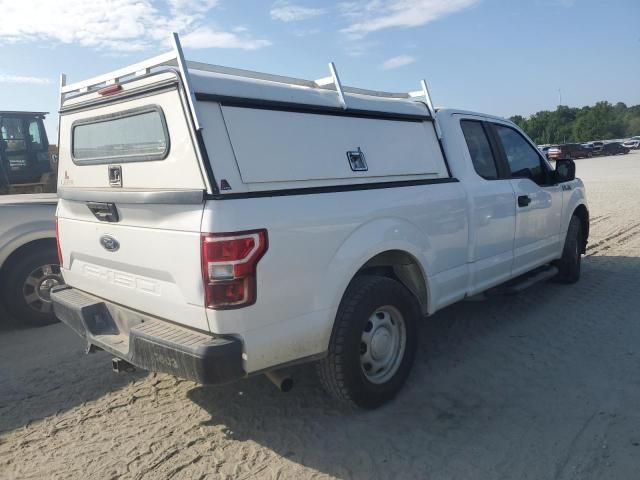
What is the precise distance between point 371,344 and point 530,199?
2572mm

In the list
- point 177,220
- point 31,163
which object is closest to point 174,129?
point 177,220

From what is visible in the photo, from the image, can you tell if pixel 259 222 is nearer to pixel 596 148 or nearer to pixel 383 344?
pixel 383 344

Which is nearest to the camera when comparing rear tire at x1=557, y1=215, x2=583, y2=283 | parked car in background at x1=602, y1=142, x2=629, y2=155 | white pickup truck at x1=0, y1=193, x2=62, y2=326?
white pickup truck at x1=0, y1=193, x2=62, y2=326

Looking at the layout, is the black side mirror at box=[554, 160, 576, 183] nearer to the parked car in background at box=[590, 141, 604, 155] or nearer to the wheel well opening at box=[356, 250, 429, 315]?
the wheel well opening at box=[356, 250, 429, 315]

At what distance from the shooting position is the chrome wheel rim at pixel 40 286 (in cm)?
511

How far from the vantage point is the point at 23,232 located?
5.07m

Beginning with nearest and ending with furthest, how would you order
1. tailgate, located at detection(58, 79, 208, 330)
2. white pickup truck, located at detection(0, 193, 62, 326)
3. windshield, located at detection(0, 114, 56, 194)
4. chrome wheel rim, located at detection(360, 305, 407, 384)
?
tailgate, located at detection(58, 79, 208, 330) < chrome wheel rim, located at detection(360, 305, 407, 384) < white pickup truck, located at detection(0, 193, 62, 326) < windshield, located at detection(0, 114, 56, 194)

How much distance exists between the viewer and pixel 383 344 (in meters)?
3.43

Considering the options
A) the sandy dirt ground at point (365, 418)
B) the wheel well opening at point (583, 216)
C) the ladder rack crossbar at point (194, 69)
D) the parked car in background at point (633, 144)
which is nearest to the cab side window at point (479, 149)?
the ladder rack crossbar at point (194, 69)

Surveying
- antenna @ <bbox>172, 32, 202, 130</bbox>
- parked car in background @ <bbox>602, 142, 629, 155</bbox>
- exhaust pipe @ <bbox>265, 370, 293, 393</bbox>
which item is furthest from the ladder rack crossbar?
parked car in background @ <bbox>602, 142, 629, 155</bbox>

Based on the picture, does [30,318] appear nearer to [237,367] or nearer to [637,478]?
[237,367]

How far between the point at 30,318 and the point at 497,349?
177 inches

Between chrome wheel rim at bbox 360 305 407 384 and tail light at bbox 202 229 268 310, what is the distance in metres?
0.97

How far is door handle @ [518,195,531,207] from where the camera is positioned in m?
4.75
